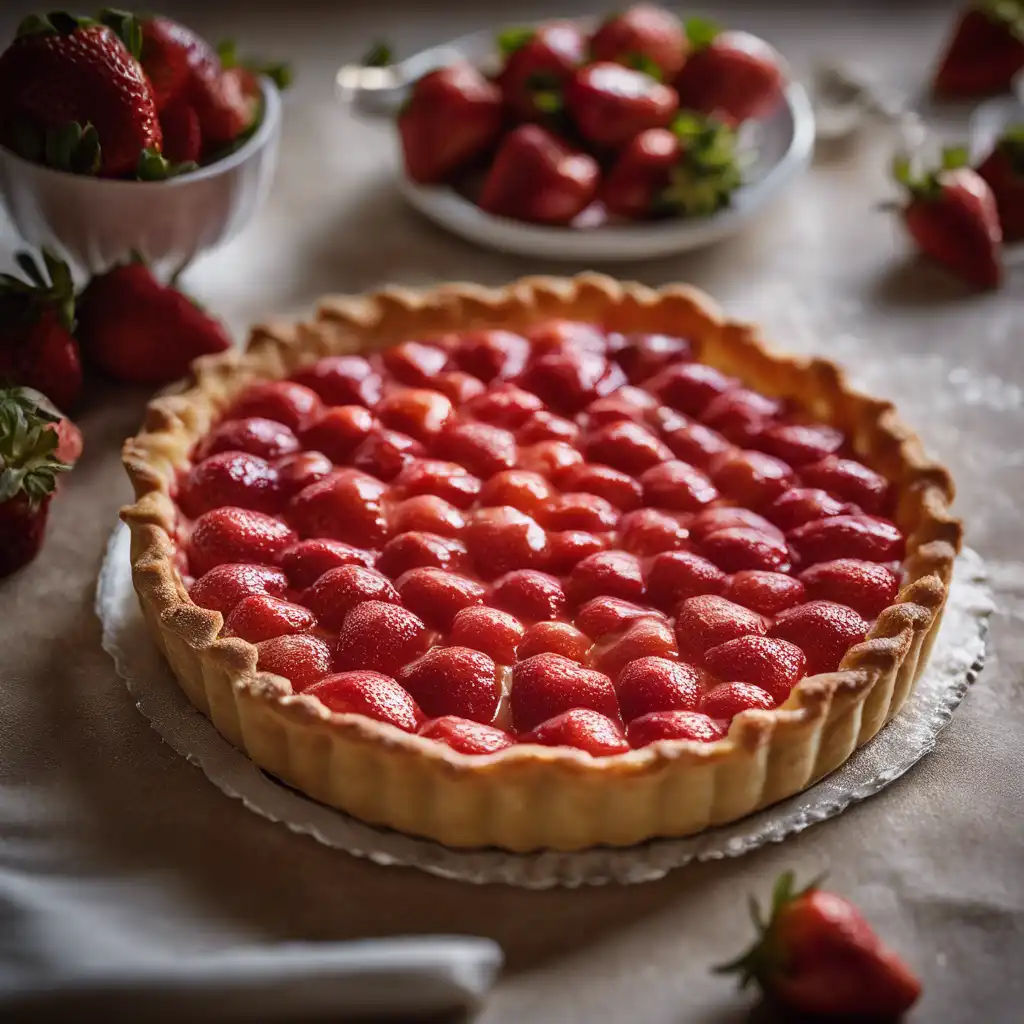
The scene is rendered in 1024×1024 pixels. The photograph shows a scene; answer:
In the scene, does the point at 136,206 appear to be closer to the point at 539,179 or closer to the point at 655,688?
the point at 539,179

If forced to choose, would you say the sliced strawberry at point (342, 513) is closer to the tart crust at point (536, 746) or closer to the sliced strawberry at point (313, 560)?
the sliced strawberry at point (313, 560)

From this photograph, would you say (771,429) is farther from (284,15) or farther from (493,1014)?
(284,15)

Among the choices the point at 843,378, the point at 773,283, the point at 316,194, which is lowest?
the point at 316,194

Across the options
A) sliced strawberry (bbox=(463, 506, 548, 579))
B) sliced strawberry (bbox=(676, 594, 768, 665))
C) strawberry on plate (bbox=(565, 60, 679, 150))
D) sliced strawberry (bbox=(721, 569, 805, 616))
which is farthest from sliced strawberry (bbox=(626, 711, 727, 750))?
strawberry on plate (bbox=(565, 60, 679, 150))

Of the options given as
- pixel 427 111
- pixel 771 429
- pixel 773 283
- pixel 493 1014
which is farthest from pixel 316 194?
pixel 493 1014

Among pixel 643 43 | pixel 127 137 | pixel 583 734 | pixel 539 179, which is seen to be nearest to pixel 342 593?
pixel 583 734

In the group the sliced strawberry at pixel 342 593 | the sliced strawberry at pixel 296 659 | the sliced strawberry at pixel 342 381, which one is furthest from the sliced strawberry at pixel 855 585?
the sliced strawberry at pixel 342 381
